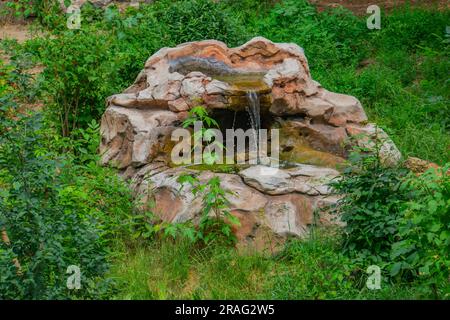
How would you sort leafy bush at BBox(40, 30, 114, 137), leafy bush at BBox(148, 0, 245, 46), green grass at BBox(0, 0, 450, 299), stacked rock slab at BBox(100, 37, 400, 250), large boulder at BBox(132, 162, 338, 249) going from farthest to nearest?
leafy bush at BBox(148, 0, 245, 46) < leafy bush at BBox(40, 30, 114, 137) < stacked rock slab at BBox(100, 37, 400, 250) < large boulder at BBox(132, 162, 338, 249) < green grass at BBox(0, 0, 450, 299)

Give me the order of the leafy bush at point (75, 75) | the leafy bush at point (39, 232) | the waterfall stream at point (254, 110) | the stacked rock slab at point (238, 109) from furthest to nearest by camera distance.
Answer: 1. the leafy bush at point (75, 75)
2. the waterfall stream at point (254, 110)
3. the stacked rock slab at point (238, 109)
4. the leafy bush at point (39, 232)

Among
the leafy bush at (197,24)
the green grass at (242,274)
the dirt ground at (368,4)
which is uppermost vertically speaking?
the leafy bush at (197,24)

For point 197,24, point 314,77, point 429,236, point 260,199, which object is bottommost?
point 260,199

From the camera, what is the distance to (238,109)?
9.54 meters

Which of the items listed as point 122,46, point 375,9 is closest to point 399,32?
point 375,9

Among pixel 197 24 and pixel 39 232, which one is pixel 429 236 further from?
pixel 197 24

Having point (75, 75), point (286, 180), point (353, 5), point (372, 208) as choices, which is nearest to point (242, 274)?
point (372, 208)

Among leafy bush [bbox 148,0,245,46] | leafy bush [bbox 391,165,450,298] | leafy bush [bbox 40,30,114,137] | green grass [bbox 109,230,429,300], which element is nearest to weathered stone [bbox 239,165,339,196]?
green grass [bbox 109,230,429,300]

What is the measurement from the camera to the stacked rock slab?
8242 millimetres

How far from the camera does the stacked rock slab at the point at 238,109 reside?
8.24 m

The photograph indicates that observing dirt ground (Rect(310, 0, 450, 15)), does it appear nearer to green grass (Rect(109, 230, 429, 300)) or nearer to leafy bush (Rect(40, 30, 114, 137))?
leafy bush (Rect(40, 30, 114, 137))

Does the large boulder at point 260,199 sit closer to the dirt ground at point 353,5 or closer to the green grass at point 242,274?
the green grass at point 242,274

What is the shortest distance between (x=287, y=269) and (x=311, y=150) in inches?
97.5

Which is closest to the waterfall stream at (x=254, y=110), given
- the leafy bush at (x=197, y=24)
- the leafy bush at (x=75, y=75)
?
the leafy bush at (x=75, y=75)
